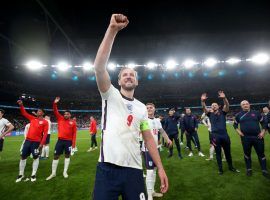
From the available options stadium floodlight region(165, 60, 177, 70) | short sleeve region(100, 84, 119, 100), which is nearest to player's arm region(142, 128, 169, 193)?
short sleeve region(100, 84, 119, 100)

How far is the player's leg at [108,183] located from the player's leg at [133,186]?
0.07 m

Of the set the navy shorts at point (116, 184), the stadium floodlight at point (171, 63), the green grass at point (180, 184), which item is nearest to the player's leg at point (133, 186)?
the navy shorts at point (116, 184)

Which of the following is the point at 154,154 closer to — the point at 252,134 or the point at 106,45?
the point at 106,45

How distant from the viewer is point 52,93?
171ft

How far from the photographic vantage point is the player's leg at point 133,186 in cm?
198

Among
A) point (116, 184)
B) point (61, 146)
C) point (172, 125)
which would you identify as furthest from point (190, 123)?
point (116, 184)

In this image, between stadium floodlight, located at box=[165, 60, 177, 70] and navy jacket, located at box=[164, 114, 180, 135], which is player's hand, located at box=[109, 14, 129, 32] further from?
stadium floodlight, located at box=[165, 60, 177, 70]

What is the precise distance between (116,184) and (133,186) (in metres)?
0.18

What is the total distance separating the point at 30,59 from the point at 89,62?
500 centimetres

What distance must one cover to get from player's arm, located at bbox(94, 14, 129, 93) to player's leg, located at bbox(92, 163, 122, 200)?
0.92 metres

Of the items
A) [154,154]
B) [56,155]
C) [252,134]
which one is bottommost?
[56,155]

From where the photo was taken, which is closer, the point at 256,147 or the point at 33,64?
the point at 256,147

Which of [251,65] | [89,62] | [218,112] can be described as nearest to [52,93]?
[89,62]

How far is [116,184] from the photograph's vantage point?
1966 millimetres
